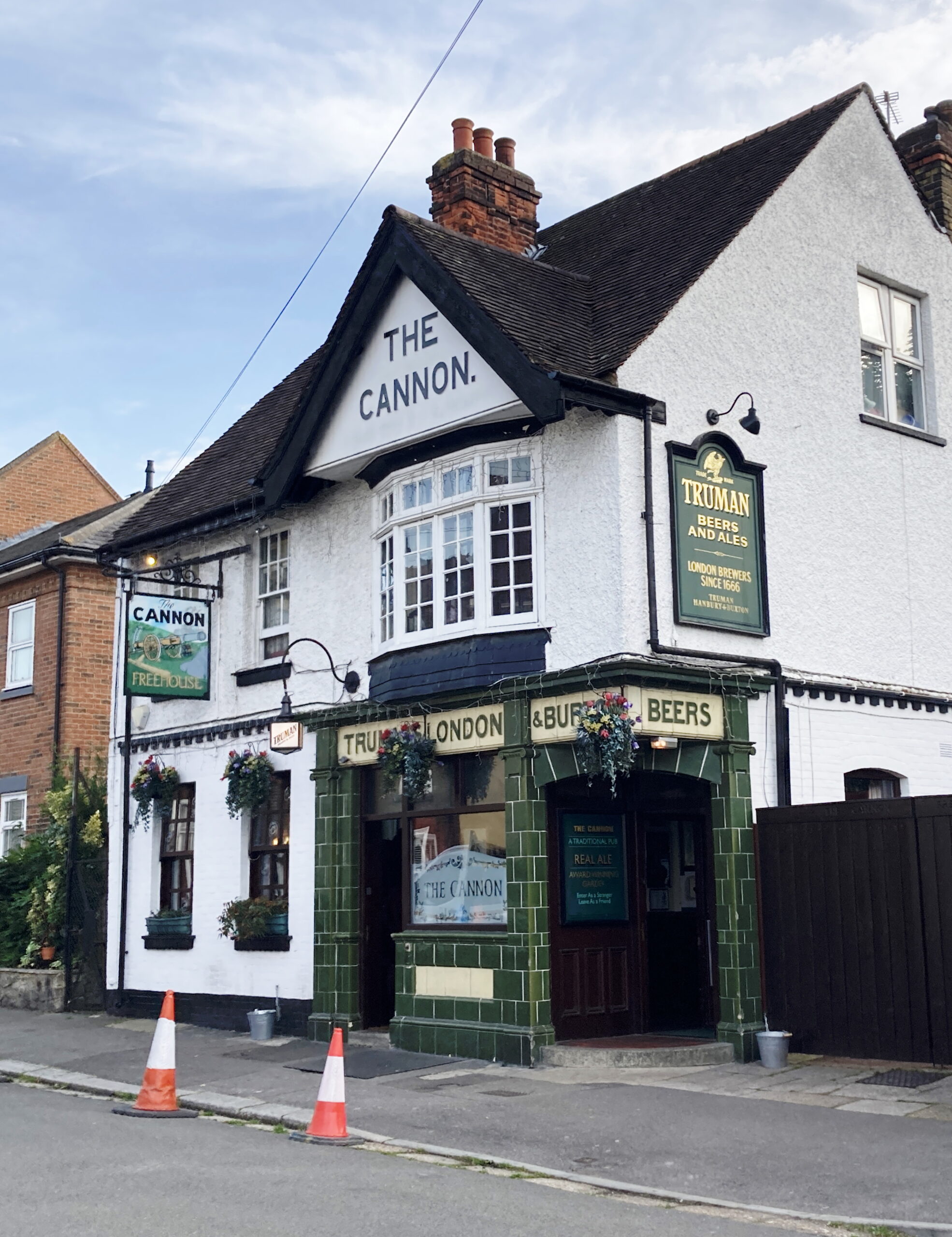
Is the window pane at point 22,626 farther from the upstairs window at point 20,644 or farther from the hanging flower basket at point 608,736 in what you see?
the hanging flower basket at point 608,736

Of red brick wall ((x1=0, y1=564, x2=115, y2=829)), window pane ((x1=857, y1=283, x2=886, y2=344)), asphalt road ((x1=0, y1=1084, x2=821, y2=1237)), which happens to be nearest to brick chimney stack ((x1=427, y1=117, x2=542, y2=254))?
window pane ((x1=857, y1=283, x2=886, y2=344))

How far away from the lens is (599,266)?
15898 mm

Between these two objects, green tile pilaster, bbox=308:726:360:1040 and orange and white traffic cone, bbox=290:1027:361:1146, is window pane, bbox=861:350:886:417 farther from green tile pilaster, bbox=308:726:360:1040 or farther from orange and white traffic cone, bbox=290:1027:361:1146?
orange and white traffic cone, bbox=290:1027:361:1146

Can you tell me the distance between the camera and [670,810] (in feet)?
46.3

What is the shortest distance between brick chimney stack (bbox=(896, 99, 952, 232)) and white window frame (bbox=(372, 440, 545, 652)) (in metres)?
7.64

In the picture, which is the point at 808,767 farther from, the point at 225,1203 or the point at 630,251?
the point at 225,1203

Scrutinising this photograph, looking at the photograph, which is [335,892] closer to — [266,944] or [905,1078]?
[266,944]

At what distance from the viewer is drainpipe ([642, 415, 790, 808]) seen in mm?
12398

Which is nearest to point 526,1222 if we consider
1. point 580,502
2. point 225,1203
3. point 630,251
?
point 225,1203

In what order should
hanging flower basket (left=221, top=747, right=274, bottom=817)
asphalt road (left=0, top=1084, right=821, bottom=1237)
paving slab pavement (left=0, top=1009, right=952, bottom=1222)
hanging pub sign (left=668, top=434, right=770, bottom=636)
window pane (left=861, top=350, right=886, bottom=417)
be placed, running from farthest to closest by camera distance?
hanging flower basket (left=221, top=747, right=274, bottom=817)
window pane (left=861, top=350, right=886, bottom=417)
hanging pub sign (left=668, top=434, right=770, bottom=636)
paving slab pavement (left=0, top=1009, right=952, bottom=1222)
asphalt road (left=0, top=1084, right=821, bottom=1237)

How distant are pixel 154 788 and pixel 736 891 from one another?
315 inches

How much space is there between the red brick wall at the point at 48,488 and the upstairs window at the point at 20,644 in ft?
19.6

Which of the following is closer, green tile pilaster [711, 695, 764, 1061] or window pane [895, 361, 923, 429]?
green tile pilaster [711, 695, 764, 1061]

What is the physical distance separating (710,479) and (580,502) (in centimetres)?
138
